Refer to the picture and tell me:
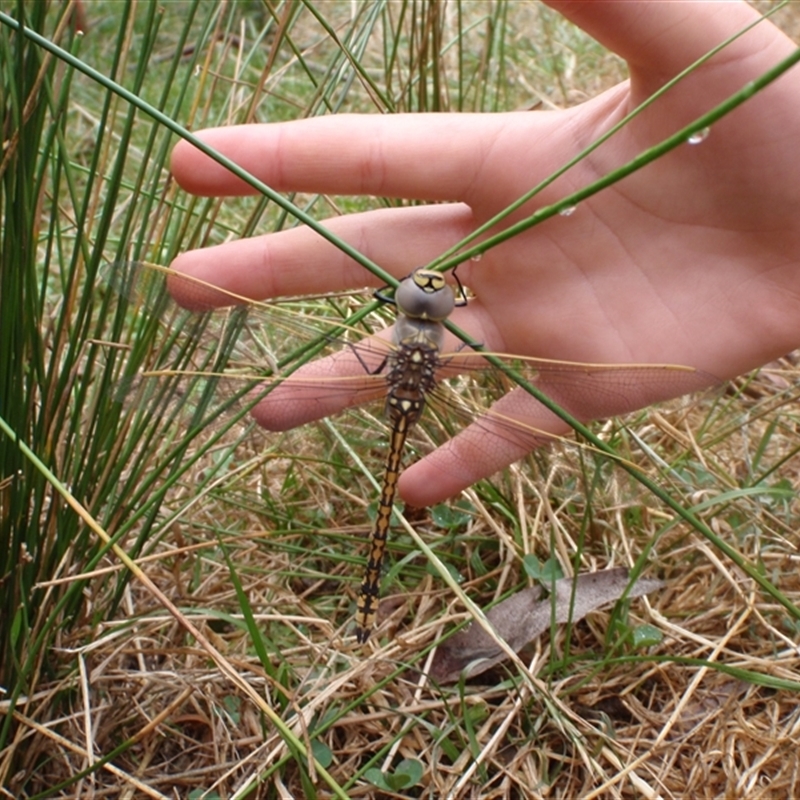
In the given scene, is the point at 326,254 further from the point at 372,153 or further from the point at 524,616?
the point at 524,616

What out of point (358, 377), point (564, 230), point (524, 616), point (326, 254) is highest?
point (564, 230)

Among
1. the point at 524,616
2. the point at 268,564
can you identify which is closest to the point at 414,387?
the point at 524,616

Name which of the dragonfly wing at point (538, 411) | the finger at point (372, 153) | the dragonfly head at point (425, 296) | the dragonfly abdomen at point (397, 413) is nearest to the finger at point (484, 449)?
the dragonfly wing at point (538, 411)

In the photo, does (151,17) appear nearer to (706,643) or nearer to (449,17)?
(706,643)

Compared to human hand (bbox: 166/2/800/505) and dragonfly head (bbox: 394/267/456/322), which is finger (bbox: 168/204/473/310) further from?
dragonfly head (bbox: 394/267/456/322)

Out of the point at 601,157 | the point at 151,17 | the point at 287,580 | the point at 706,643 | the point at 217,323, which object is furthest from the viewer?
the point at 287,580

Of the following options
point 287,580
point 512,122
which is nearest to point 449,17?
point 512,122

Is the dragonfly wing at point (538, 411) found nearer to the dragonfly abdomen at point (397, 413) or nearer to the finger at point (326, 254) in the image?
the dragonfly abdomen at point (397, 413)
